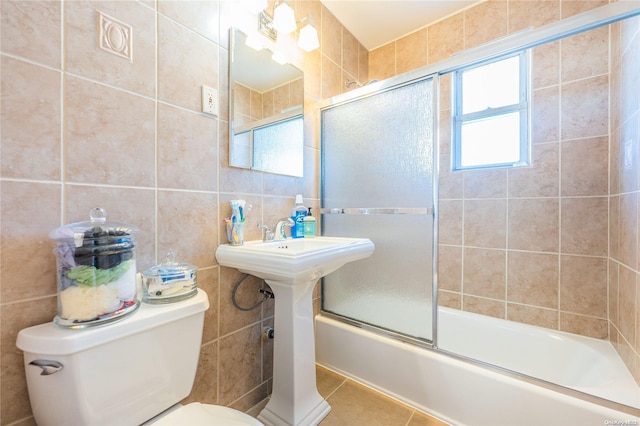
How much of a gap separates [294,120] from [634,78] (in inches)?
63.4

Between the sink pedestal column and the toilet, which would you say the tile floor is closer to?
the sink pedestal column

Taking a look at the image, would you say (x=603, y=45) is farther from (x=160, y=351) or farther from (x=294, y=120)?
(x=160, y=351)

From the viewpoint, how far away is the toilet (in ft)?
1.93

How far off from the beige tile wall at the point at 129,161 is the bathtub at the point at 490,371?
1.84ft

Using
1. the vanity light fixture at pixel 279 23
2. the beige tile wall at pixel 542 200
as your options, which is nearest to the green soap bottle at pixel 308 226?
the vanity light fixture at pixel 279 23

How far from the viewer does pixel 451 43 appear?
1.90 meters

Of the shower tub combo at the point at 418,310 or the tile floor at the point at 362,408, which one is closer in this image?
the shower tub combo at the point at 418,310

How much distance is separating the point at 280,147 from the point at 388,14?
4.50ft

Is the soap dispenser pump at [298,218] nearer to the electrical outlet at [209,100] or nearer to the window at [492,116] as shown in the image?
the electrical outlet at [209,100]

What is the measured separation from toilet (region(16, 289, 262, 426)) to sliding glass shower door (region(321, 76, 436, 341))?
930 mm

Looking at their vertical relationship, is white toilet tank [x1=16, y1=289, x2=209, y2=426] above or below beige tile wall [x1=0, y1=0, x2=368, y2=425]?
below

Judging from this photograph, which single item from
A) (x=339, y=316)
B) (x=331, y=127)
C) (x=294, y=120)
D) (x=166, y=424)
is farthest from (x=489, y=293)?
(x=166, y=424)

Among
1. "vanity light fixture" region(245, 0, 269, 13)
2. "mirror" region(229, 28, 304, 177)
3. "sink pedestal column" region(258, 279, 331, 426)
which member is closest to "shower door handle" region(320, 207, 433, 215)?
"mirror" region(229, 28, 304, 177)

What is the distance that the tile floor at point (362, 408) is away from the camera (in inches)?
47.6
